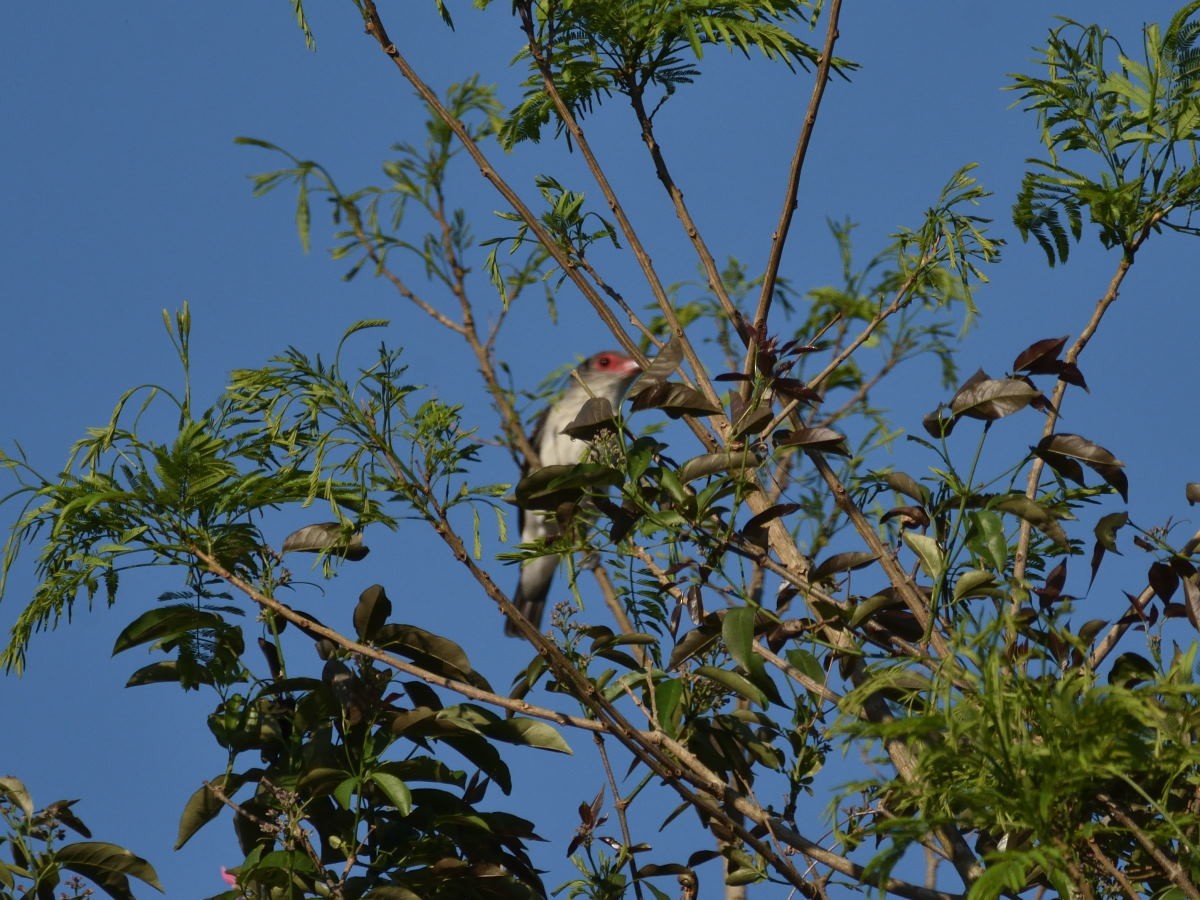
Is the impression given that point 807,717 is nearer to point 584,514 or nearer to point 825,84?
point 584,514

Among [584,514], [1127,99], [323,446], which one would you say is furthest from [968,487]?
[323,446]

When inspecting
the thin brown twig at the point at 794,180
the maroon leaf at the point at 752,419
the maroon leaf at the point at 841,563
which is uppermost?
the thin brown twig at the point at 794,180

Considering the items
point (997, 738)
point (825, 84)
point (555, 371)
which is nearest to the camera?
point (997, 738)

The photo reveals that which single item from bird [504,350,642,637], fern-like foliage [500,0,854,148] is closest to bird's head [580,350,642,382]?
bird [504,350,642,637]

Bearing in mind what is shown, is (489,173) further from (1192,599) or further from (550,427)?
(550,427)

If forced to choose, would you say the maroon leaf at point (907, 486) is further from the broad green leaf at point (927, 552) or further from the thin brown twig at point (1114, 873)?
the thin brown twig at point (1114, 873)

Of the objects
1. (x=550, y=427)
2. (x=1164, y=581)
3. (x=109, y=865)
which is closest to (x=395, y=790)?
(x=109, y=865)

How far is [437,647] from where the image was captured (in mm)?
2764

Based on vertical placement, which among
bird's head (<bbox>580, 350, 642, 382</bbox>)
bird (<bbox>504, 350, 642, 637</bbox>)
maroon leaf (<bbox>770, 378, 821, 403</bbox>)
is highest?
bird's head (<bbox>580, 350, 642, 382</bbox>)

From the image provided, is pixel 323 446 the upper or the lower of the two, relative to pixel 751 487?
upper

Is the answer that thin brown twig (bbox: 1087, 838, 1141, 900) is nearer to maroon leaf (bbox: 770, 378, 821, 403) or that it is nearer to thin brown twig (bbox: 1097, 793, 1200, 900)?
thin brown twig (bbox: 1097, 793, 1200, 900)

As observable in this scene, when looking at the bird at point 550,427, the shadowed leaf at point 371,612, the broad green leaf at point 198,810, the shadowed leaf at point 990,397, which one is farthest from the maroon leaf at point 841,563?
the bird at point 550,427

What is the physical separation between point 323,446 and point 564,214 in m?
0.92

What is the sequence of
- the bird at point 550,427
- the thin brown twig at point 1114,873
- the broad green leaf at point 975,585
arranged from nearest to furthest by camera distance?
the thin brown twig at point 1114,873
the broad green leaf at point 975,585
the bird at point 550,427
